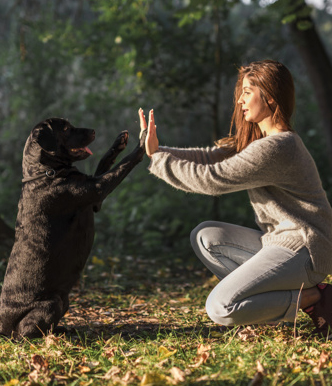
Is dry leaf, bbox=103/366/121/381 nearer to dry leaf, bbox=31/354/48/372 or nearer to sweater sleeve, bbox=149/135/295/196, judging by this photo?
dry leaf, bbox=31/354/48/372

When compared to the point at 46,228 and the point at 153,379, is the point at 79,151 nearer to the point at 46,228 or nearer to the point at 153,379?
the point at 46,228

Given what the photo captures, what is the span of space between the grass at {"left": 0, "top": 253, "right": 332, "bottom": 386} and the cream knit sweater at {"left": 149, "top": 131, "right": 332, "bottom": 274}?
54cm

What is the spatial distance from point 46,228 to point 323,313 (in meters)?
1.66

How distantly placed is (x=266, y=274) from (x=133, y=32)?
17.7 feet

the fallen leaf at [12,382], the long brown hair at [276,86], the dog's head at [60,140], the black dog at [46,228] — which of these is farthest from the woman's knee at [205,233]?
the fallen leaf at [12,382]

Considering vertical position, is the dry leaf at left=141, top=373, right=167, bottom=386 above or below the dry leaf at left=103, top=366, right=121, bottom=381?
above

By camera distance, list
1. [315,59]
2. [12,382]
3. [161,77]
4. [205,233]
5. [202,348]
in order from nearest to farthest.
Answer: [12,382]
[202,348]
[205,233]
[315,59]
[161,77]

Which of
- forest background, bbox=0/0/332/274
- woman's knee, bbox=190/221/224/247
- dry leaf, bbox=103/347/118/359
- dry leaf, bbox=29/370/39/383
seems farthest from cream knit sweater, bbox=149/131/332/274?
forest background, bbox=0/0/332/274

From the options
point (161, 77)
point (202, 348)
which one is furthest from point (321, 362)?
point (161, 77)

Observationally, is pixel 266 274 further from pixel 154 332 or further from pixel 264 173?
pixel 154 332

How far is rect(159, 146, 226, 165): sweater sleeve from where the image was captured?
294cm

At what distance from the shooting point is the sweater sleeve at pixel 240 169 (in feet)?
8.18

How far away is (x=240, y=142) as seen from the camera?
289cm

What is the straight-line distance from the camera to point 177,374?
2.06 m
